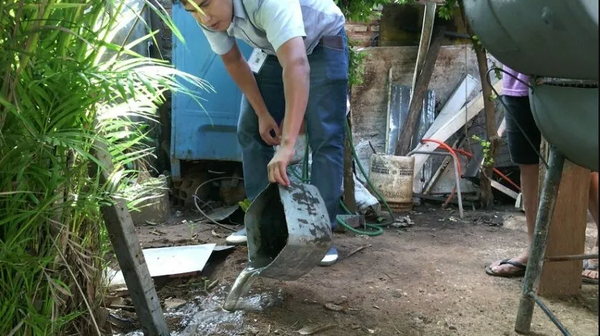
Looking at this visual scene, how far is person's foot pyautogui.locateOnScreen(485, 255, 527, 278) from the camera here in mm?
2160

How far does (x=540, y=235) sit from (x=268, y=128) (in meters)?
1.11

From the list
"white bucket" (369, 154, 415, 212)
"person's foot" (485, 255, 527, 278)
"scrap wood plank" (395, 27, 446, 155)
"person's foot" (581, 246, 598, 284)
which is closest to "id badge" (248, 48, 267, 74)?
"person's foot" (485, 255, 527, 278)

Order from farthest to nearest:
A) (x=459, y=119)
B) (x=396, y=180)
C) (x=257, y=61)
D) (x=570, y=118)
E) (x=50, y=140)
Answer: (x=459, y=119) < (x=396, y=180) < (x=257, y=61) < (x=570, y=118) < (x=50, y=140)

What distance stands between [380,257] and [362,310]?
68 centimetres

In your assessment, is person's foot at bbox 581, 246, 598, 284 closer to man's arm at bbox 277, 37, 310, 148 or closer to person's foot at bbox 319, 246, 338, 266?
person's foot at bbox 319, 246, 338, 266

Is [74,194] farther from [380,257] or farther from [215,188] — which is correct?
[215,188]

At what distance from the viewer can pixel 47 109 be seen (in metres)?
1.22

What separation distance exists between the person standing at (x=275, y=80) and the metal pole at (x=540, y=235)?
0.84m

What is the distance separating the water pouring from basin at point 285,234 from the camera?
1.57m

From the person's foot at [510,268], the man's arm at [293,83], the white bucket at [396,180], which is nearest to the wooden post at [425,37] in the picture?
the white bucket at [396,180]

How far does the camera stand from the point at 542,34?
1.19 metres

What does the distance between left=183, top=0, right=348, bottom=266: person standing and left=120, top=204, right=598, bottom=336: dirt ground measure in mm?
303

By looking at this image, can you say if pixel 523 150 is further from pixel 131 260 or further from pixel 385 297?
pixel 131 260

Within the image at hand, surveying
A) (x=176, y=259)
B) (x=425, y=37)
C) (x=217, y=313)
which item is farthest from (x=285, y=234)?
(x=425, y=37)
